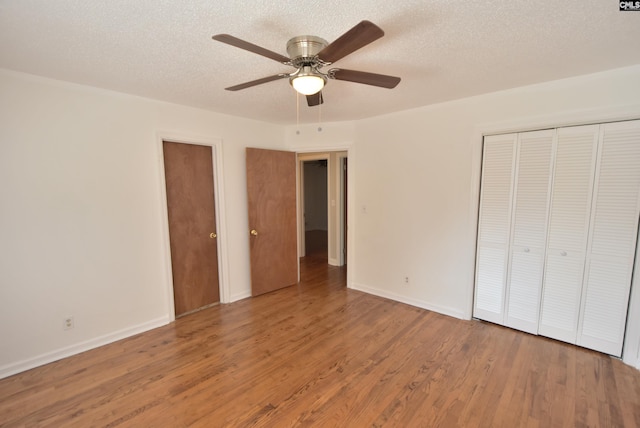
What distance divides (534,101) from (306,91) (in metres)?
2.23

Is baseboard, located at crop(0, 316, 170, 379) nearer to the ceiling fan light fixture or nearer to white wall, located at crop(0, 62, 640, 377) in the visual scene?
white wall, located at crop(0, 62, 640, 377)

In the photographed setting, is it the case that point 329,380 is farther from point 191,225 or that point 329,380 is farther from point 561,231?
point 561,231

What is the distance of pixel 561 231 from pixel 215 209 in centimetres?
366

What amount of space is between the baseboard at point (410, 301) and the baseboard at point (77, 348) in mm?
2487

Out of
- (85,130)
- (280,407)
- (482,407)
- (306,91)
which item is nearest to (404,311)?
(482,407)

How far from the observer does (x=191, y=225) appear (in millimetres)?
3352

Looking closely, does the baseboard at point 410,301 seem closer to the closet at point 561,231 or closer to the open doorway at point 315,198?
the closet at point 561,231

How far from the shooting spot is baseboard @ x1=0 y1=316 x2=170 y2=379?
2.27 m

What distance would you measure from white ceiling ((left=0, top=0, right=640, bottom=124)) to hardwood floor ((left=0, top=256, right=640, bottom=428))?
7.83ft

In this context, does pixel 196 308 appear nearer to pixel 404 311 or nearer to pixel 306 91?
pixel 404 311

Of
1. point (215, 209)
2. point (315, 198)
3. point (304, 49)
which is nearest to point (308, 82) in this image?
point (304, 49)

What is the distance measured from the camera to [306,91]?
5.58ft

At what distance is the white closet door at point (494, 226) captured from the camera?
2807 mm

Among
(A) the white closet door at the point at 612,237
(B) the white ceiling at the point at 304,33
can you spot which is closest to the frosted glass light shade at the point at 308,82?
(B) the white ceiling at the point at 304,33
